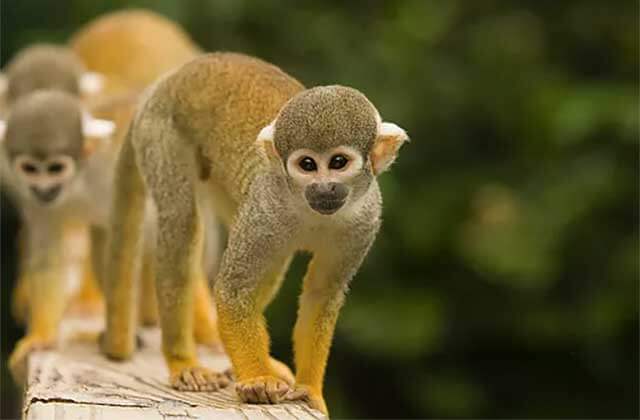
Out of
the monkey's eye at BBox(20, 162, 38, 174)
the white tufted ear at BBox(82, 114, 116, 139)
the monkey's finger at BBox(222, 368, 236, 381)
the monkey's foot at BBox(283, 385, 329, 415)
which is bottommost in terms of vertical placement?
the monkey's eye at BBox(20, 162, 38, 174)

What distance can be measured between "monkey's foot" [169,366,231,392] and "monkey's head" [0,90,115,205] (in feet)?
3.70

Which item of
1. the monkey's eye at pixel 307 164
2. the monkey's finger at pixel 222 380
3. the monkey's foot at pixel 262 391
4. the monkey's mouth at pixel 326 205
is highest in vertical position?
the monkey's eye at pixel 307 164

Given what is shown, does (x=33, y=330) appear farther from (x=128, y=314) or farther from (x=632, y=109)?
(x=632, y=109)

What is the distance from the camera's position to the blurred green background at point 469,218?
5836 mm

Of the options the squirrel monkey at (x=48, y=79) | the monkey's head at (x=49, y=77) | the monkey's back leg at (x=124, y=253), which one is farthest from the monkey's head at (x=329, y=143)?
the monkey's head at (x=49, y=77)

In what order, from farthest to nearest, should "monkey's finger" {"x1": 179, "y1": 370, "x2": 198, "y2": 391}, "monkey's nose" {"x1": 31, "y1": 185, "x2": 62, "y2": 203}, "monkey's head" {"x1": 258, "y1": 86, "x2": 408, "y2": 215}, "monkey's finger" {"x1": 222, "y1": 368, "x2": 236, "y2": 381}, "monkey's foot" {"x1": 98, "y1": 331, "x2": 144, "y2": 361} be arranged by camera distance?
"monkey's nose" {"x1": 31, "y1": 185, "x2": 62, "y2": 203}
"monkey's foot" {"x1": 98, "y1": 331, "x2": 144, "y2": 361}
"monkey's finger" {"x1": 222, "y1": 368, "x2": 236, "y2": 381}
"monkey's finger" {"x1": 179, "y1": 370, "x2": 198, "y2": 391}
"monkey's head" {"x1": 258, "y1": 86, "x2": 408, "y2": 215}

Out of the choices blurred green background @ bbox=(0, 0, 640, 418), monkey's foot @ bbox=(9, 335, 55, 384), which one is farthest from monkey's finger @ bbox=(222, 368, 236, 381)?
blurred green background @ bbox=(0, 0, 640, 418)

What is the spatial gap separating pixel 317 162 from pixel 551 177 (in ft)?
11.9

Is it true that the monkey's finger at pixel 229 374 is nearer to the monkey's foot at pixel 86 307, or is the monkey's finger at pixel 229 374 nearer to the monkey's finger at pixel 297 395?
the monkey's finger at pixel 297 395

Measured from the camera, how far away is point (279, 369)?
3.26 m

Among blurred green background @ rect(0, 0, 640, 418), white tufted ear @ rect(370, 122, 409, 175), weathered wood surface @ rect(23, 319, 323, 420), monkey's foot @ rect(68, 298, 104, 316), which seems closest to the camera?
weathered wood surface @ rect(23, 319, 323, 420)

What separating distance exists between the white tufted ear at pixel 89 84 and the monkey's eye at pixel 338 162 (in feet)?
7.86

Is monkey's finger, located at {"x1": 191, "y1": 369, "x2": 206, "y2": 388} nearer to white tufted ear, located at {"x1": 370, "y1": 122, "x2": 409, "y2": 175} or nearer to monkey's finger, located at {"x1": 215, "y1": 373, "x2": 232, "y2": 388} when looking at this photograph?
monkey's finger, located at {"x1": 215, "y1": 373, "x2": 232, "y2": 388}

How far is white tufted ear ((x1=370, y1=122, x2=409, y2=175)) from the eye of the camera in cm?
271
